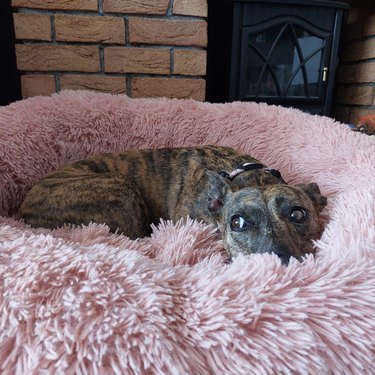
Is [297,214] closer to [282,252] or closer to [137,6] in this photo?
[282,252]

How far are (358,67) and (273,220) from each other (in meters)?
2.59

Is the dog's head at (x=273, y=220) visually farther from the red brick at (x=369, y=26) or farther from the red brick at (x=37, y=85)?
the red brick at (x=369, y=26)

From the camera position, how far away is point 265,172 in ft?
4.64

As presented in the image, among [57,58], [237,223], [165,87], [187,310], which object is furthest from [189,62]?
[187,310]

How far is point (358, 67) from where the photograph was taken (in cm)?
315

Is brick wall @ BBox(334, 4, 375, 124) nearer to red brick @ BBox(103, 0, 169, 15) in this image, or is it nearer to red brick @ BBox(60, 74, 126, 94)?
red brick @ BBox(103, 0, 169, 15)

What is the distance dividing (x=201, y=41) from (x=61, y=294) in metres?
2.18

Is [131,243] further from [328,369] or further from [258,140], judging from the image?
[258,140]

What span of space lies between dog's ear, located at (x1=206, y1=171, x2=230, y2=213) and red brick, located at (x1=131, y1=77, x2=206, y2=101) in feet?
4.34

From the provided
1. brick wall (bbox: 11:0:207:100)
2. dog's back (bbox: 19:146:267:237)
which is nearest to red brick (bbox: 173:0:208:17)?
A: brick wall (bbox: 11:0:207:100)

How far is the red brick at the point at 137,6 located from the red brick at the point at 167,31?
5cm

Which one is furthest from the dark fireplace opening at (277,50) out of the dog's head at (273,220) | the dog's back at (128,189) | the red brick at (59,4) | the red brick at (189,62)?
the dog's head at (273,220)

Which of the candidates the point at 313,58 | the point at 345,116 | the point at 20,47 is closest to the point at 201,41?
the point at 313,58

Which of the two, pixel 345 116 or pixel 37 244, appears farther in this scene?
pixel 345 116
